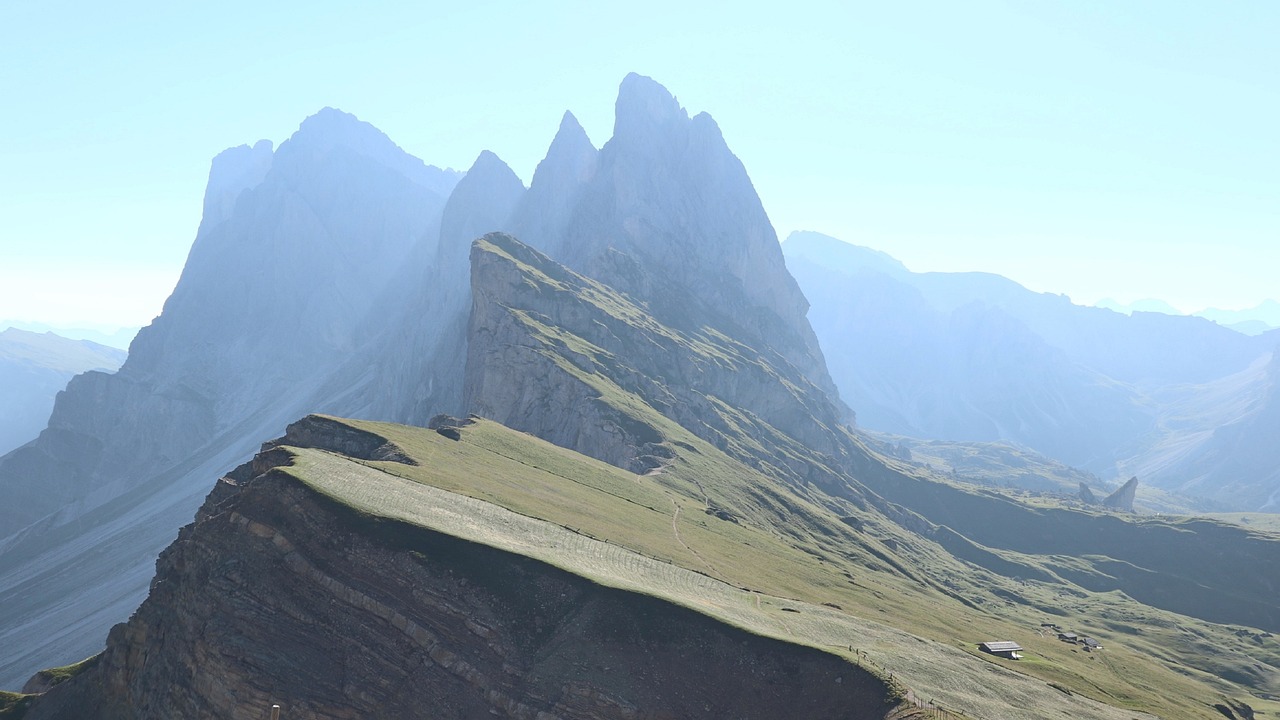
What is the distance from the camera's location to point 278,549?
74.1m

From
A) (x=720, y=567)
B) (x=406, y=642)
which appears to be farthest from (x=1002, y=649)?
(x=406, y=642)

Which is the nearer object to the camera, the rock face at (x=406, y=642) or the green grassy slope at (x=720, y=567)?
the rock face at (x=406, y=642)

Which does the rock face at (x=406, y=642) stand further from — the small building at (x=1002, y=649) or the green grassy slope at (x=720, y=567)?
the small building at (x=1002, y=649)

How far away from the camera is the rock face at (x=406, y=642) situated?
221ft

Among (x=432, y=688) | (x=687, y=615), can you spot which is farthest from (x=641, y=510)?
(x=432, y=688)

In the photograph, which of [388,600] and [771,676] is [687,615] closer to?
[771,676]

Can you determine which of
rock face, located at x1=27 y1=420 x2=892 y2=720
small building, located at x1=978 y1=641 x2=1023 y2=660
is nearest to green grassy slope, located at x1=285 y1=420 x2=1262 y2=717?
rock face, located at x1=27 y1=420 x2=892 y2=720

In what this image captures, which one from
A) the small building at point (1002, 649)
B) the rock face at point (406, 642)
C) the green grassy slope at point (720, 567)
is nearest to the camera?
the rock face at point (406, 642)

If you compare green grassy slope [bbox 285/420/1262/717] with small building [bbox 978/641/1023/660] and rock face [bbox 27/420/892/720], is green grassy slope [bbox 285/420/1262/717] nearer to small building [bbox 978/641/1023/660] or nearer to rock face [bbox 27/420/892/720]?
rock face [bbox 27/420/892/720]

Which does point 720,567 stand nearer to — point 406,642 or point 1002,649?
point 1002,649

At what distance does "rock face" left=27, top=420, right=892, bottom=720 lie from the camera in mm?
67250

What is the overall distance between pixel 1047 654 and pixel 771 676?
3643 inches

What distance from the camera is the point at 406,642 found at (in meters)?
70.3

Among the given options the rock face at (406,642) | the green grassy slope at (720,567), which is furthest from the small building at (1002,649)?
the rock face at (406,642)
